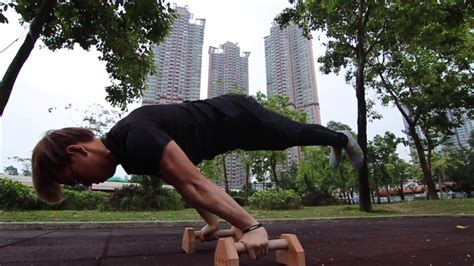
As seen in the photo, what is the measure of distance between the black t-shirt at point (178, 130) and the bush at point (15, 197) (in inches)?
420

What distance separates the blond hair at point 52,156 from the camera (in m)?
1.82

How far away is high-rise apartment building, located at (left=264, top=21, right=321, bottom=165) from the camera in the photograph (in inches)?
1048

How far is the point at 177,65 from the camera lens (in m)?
22.1

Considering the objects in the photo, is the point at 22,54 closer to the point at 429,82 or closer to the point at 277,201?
the point at 277,201

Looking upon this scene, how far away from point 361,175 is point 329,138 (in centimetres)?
895

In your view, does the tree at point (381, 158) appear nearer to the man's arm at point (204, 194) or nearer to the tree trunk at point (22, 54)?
the tree trunk at point (22, 54)

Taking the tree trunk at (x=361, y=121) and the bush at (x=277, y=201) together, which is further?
the bush at (x=277, y=201)

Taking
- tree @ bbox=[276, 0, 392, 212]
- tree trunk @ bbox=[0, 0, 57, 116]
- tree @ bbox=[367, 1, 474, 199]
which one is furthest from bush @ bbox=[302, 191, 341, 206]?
tree trunk @ bbox=[0, 0, 57, 116]

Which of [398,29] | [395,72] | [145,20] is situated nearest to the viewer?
[145,20]

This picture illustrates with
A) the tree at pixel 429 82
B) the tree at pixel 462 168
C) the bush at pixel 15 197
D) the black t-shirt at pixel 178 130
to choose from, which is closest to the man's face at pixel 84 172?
the black t-shirt at pixel 178 130

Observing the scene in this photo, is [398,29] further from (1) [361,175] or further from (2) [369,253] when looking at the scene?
(2) [369,253]

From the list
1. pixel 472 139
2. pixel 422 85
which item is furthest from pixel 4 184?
pixel 472 139

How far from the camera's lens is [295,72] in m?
27.3

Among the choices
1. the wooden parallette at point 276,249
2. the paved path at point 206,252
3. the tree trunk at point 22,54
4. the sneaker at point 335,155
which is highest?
the tree trunk at point 22,54
